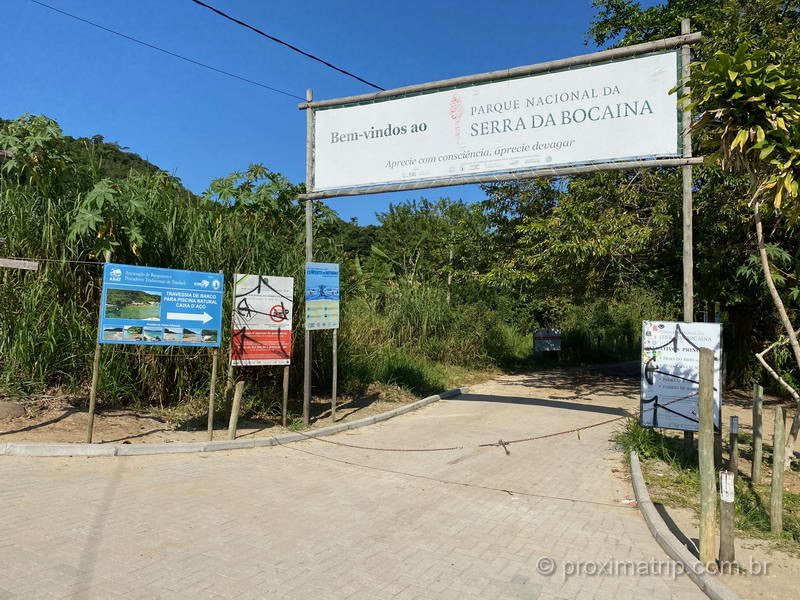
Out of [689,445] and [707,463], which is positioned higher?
[707,463]

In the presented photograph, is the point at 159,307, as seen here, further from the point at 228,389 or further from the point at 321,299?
the point at 321,299

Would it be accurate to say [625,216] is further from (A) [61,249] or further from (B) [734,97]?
(A) [61,249]

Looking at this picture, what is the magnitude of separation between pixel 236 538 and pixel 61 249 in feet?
22.3

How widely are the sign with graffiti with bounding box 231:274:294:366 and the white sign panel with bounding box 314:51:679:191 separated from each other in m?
2.29

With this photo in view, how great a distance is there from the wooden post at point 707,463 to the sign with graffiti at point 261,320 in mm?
6354

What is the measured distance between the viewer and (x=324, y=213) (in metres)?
13.8

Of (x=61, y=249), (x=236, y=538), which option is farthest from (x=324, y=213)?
(x=236, y=538)

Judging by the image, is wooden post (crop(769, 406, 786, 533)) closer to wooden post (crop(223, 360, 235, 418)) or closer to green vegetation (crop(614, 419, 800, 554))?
green vegetation (crop(614, 419, 800, 554))

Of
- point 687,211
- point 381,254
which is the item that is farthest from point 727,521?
point 381,254

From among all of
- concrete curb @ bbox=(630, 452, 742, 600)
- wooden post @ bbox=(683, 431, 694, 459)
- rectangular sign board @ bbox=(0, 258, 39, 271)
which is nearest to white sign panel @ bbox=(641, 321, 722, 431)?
wooden post @ bbox=(683, 431, 694, 459)

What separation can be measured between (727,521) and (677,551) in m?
0.53

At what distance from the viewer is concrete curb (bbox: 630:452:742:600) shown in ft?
13.3

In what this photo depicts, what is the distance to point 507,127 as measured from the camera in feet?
30.6

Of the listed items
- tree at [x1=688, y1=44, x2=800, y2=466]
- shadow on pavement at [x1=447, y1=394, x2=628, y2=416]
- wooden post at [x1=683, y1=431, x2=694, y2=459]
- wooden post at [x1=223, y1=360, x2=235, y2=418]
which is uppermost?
tree at [x1=688, y1=44, x2=800, y2=466]
